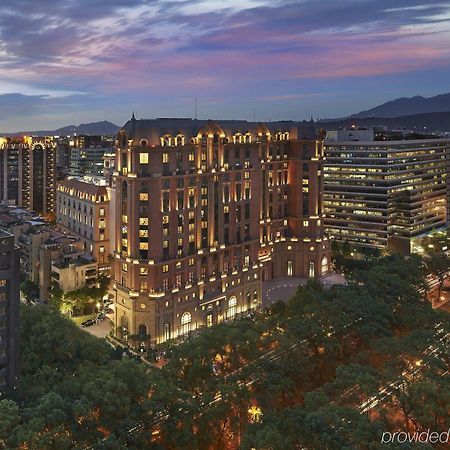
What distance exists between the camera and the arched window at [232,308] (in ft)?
291

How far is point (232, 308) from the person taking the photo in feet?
293

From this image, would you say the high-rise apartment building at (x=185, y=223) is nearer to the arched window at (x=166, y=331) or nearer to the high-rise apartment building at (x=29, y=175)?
the arched window at (x=166, y=331)

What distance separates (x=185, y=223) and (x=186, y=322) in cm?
1465

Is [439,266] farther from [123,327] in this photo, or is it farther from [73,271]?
[73,271]

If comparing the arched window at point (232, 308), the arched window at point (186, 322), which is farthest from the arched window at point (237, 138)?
the arched window at point (186, 322)

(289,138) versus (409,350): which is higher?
(289,138)

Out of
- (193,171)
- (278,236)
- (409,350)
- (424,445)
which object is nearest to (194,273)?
(193,171)

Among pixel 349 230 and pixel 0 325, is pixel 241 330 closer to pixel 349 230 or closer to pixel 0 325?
pixel 0 325

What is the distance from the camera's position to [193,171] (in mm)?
81562

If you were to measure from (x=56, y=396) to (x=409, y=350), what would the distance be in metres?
31.4

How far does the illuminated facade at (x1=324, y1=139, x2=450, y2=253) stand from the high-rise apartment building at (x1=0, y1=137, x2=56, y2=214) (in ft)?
288

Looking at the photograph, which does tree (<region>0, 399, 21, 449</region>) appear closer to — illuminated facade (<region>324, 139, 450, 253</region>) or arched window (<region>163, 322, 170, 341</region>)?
arched window (<region>163, 322, 170, 341</region>)

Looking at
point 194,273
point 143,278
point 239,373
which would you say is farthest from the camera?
point 194,273

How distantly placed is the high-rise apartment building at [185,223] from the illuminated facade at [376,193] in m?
29.9
